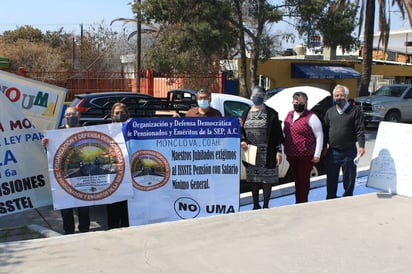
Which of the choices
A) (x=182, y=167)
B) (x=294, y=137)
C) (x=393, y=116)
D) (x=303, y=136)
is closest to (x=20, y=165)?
(x=182, y=167)

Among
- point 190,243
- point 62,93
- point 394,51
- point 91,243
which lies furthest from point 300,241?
point 394,51

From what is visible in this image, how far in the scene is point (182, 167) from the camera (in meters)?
5.99

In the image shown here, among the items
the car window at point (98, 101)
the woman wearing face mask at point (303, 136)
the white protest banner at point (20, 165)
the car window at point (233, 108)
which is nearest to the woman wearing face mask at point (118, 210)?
the white protest banner at point (20, 165)

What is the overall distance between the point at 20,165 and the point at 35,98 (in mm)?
877

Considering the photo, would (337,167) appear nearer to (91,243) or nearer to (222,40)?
(91,243)

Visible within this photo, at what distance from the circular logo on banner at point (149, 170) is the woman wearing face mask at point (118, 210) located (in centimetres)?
36

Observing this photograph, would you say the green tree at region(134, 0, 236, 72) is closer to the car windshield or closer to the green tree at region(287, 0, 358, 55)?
the green tree at region(287, 0, 358, 55)

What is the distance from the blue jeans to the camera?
6355 millimetres

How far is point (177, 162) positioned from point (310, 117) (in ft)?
6.12

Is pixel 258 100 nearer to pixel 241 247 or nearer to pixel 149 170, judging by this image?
pixel 149 170

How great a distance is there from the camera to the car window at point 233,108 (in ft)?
28.5

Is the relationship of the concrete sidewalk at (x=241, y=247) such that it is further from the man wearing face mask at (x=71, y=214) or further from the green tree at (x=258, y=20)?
the green tree at (x=258, y=20)

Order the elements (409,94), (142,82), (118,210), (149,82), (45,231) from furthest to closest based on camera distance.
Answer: (142,82) → (149,82) → (409,94) → (118,210) → (45,231)

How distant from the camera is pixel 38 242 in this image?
4848 millimetres
